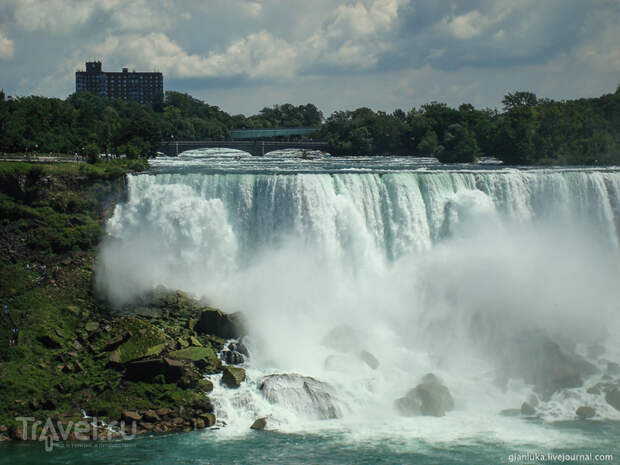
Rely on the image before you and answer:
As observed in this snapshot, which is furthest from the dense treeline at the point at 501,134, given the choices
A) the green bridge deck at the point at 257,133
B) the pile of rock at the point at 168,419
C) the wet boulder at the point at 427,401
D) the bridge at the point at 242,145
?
the pile of rock at the point at 168,419

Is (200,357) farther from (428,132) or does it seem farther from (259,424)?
(428,132)

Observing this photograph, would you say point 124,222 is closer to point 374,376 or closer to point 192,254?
Answer: point 192,254

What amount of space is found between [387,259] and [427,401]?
10491 mm

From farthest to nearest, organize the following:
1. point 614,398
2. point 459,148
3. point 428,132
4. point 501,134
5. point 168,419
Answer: point 428,132 < point 459,148 < point 501,134 < point 614,398 < point 168,419

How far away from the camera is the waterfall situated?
26906 millimetres

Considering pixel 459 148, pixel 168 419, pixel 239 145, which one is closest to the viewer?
pixel 168 419

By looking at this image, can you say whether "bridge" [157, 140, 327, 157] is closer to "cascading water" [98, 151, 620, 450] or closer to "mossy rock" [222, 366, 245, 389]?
"cascading water" [98, 151, 620, 450]

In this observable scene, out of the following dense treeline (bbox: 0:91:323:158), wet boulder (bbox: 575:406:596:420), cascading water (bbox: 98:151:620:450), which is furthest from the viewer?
dense treeline (bbox: 0:91:323:158)

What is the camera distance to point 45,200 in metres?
31.7

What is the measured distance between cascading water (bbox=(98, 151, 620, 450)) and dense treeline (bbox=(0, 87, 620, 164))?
37.1ft

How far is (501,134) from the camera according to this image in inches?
2292

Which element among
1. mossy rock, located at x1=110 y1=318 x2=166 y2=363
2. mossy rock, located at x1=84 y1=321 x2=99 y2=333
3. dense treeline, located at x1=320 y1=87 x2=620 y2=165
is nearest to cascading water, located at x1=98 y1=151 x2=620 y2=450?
mossy rock, located at x1=84 y1=321 x2=99 y2=333

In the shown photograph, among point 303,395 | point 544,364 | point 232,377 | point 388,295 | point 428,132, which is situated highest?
point 428,132

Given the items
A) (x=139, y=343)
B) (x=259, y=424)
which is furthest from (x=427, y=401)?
(x=139, y=343)
